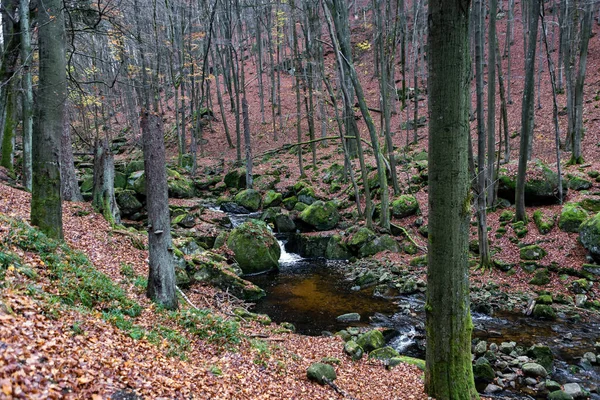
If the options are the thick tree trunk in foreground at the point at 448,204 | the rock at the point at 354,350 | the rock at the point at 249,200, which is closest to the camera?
the thick tree trunk in foreground at the point at 448,204

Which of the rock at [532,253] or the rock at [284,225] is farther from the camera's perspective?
the rock at [284,225]

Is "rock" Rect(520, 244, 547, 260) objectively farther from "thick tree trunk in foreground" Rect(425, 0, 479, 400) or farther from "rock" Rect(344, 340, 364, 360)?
"thick tree trunk in foreground" Rect(425, 0, 479, 400)

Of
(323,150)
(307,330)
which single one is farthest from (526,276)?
(323,150)

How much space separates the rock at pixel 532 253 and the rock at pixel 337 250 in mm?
6106

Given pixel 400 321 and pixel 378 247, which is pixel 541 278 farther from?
pixel 378 247

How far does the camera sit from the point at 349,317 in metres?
9.98

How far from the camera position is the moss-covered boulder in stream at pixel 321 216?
1789 centimetres

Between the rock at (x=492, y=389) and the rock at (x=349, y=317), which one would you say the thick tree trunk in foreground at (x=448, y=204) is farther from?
the rock at (x=349, y=317)

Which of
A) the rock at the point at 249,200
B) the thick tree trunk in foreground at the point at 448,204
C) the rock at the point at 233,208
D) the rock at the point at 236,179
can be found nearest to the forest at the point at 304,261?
the thick tree trunk in foreground at the point at 448,204

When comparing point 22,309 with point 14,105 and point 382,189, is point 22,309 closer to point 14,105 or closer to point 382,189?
point 382,189

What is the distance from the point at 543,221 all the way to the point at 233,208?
1441cm

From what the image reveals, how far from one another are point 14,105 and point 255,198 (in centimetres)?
1150

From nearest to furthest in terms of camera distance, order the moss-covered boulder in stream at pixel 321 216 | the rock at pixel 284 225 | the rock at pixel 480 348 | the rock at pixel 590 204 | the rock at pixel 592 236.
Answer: the rock at pixel 480 348, the rock at pixel 592 236, the rock at pixel 590 204, the moss-covered boulder in stream at pixel 321 216, the rock at pixel 284 225

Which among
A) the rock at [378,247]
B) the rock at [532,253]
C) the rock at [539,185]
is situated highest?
the rock at [539,185]
